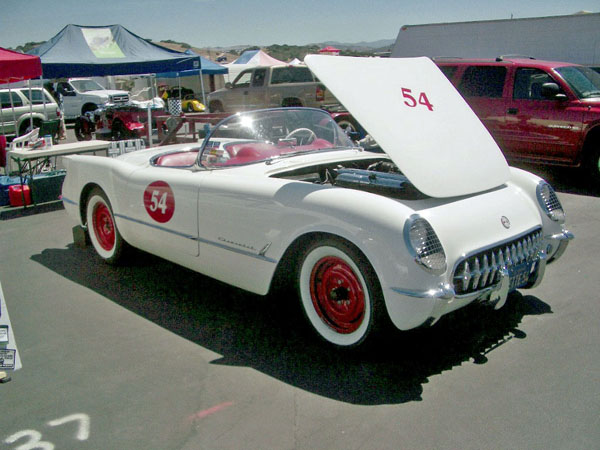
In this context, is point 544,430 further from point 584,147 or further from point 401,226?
point 584,147

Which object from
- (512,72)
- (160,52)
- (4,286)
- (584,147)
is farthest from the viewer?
(160,52)

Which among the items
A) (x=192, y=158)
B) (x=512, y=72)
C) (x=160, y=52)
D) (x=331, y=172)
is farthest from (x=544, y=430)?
(x=160, y=52)

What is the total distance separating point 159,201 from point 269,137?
96 cm

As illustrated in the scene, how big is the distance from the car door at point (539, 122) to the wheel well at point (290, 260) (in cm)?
593

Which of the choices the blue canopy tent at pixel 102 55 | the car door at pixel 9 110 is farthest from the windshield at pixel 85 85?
the blue canopy tent at pixel 102 55

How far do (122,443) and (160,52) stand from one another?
10341 mm

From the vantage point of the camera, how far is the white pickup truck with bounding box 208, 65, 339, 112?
1528 cm

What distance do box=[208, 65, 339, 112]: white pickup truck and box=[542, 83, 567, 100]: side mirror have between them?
7.48m

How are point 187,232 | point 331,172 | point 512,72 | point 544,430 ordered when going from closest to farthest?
1. point 544,430
2. point 187,232
3. point 331,172
4. point 512,72

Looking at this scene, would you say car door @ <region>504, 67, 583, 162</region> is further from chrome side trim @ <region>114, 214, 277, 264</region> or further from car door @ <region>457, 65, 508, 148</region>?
chrome side trim @ <region>114, 214, 277, 264</region>

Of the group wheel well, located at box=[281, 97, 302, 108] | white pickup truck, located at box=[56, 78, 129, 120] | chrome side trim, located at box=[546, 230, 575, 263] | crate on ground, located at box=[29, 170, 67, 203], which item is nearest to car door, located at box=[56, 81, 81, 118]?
white pickup truck, located at box=[56, 78, 129, 120]

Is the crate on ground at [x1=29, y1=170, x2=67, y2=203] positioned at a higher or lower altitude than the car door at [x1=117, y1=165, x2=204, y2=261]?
lower

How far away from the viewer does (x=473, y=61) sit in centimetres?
927

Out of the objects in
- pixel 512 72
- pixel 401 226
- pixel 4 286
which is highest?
pixel 512 72
